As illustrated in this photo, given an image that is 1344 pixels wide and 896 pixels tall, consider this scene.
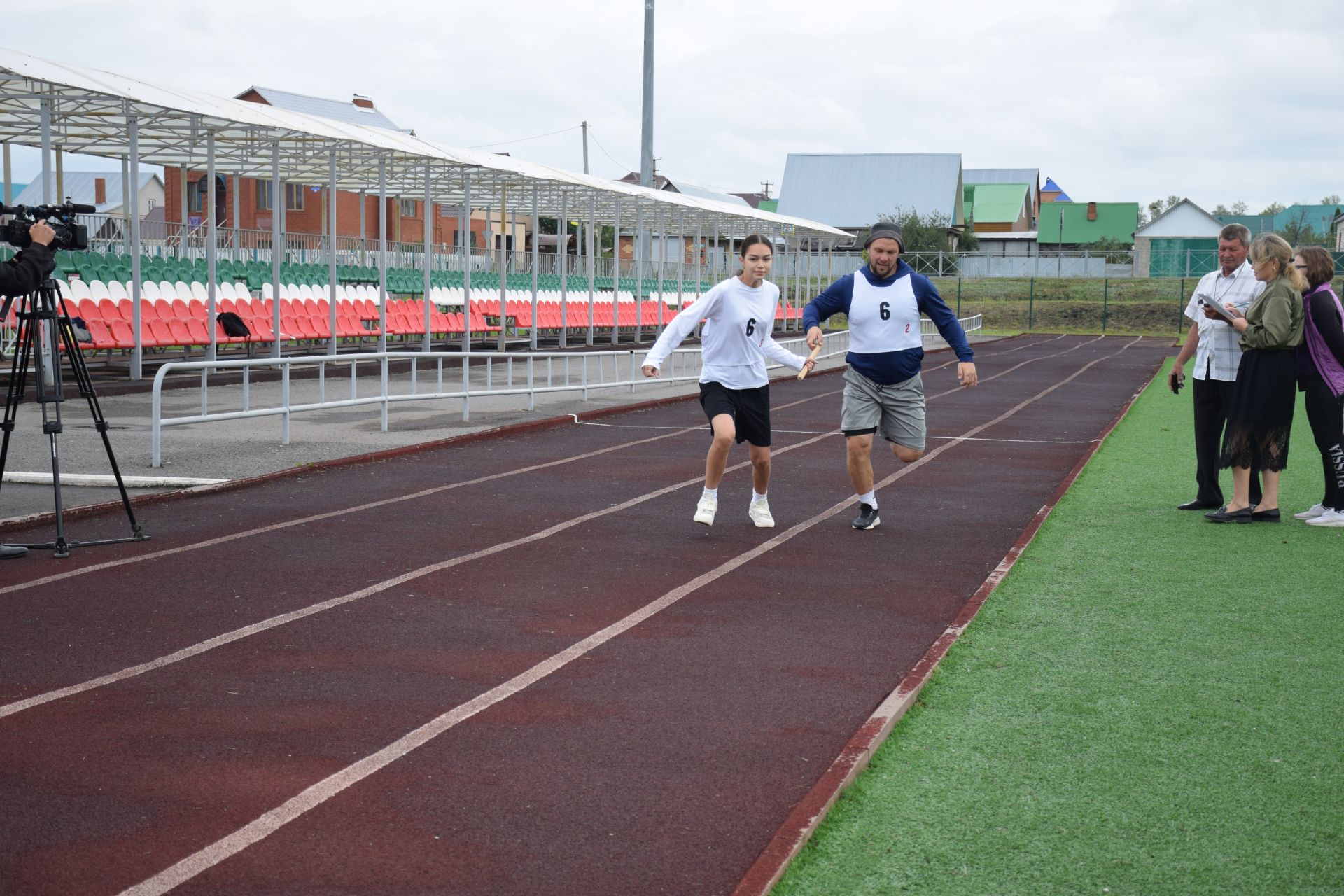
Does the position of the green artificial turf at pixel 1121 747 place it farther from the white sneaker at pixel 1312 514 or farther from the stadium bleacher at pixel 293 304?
the stadium bleacher at pixel 293 304

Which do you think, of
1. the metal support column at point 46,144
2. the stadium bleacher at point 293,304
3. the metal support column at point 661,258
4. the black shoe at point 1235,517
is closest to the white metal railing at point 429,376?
the stadium bleacher at point 293,304

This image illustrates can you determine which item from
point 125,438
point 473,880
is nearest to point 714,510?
point 473,880

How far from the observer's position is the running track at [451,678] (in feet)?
13.1

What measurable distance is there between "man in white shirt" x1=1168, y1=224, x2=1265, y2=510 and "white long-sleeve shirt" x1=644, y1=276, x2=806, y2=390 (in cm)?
289

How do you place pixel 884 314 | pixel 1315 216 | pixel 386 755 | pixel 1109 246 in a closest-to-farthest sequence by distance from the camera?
1. pixel 386 755
2. pixel 884 314
3. pixel 1109 246
4. pixel 1315 216

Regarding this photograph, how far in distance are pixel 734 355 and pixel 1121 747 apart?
4994 mm

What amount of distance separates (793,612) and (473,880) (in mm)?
3556

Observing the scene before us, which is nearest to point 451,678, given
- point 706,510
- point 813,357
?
point 706,510

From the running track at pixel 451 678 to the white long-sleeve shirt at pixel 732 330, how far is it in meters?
1.13

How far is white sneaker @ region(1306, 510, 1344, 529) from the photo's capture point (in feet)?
31.1

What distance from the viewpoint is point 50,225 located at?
7.88 m

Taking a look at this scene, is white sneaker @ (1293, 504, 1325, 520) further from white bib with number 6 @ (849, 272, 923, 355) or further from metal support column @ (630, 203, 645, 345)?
metal support column @ (630, 203, 645, 345)

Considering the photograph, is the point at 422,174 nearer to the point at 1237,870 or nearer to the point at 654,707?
the point at 654,707

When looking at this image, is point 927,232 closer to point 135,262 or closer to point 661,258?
point 661,258
